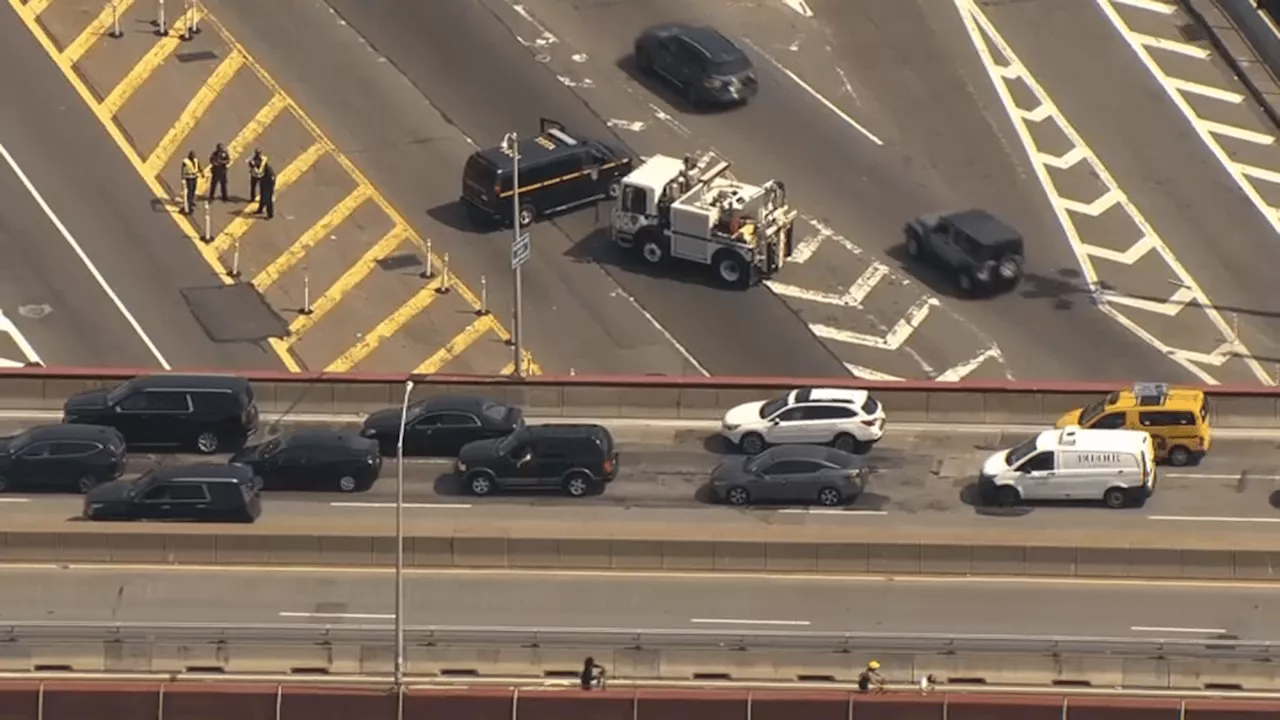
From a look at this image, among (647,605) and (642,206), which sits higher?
(642,206)

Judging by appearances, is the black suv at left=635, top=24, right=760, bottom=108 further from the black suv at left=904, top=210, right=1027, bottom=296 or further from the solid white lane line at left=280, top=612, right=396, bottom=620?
the solid white lane line at left=280, top=612, right=396, bottom=620

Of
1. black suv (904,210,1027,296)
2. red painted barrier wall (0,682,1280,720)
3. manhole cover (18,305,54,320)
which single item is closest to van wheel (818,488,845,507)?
red painted barrier wall (0,682,1280,720)

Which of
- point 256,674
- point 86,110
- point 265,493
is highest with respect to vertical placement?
point 86,110

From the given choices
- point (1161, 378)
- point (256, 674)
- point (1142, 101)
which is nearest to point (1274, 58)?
point (1142, 101)

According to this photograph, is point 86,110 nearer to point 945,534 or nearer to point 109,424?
point 109,424

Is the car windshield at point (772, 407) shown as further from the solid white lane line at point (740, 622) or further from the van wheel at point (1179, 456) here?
the van wheel at point (1179, 456)

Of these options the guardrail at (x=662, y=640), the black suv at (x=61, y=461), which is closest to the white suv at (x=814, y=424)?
the guardrail at (x=662, y=640)
